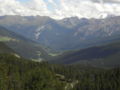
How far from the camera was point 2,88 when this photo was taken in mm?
199000

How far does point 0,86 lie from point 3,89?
2.61 metres

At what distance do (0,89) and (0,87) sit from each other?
2.55m

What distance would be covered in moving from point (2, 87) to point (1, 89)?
357 cm

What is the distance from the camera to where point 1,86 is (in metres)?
200

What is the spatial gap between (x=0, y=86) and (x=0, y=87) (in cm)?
157

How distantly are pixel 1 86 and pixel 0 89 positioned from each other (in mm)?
4065

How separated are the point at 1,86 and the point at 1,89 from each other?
377cm

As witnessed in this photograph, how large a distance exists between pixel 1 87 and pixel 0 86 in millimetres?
1534

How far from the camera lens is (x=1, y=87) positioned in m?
199

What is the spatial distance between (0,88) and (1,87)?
1.69m

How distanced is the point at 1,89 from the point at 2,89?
1545mm

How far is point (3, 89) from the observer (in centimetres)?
19900

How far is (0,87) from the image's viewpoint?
198375mm

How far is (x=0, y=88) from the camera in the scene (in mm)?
197000
